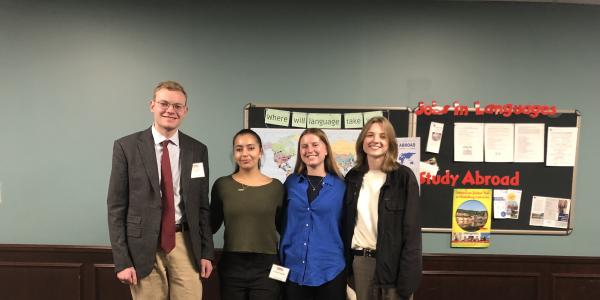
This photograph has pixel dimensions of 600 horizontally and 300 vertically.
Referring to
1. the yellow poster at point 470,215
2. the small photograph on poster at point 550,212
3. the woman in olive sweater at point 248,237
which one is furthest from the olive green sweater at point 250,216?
the small photograph on poster at point 550,212

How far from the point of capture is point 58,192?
7.83 ft

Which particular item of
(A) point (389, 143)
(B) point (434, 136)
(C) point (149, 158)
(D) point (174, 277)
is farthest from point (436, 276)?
(C) point (149, 158)

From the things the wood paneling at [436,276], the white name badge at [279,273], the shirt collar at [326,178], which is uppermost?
the shirt collar at [326,178]

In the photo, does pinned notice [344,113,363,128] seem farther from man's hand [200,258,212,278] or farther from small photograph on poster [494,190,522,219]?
man's hand [200,258,212,278]

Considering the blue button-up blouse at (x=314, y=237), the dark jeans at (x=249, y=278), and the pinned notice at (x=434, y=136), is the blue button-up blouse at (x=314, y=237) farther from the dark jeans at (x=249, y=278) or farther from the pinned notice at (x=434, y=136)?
the pinned notice at (x=434, y=136)

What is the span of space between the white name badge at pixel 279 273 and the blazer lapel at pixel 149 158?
0.67 m

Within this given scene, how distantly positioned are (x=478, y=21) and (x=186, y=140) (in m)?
2.13

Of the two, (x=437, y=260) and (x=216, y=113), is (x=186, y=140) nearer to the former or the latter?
(x=216, y=113)

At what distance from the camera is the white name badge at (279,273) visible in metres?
1.66

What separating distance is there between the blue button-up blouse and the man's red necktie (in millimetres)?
538

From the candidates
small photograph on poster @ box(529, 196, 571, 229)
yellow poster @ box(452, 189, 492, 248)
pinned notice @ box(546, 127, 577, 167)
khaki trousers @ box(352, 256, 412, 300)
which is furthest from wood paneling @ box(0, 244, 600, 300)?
khaki trousers @ box(352, 256, 412, 300)

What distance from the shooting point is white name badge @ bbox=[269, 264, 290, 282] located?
5.46 feet

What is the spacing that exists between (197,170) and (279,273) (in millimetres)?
645

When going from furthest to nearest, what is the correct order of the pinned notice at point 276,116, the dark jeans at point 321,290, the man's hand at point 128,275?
the pinned notice at point 276,116 < the dark jeans at point 321,290 < the man's hand at point 128,275
